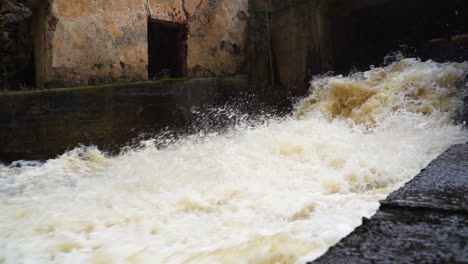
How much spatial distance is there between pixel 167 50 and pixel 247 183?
5358mm

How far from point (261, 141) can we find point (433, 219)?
3.56 meters

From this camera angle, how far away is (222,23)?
22.6 feet

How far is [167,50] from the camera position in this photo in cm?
802

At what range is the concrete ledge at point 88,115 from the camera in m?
4.45

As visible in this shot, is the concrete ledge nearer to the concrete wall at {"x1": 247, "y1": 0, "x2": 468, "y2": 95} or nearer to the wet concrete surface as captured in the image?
the concrete wall at {"x1": 247, "y1": 0, "x2": 468, "y2": 95}

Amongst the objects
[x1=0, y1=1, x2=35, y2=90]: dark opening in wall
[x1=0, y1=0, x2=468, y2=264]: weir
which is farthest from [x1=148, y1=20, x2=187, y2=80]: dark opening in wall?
[x1=0, y1=1, x2=35, y2=90]: dark opening in wall

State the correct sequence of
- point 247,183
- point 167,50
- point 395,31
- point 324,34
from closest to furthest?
point 247,183, point 324,34, point 167,50, point 395,31

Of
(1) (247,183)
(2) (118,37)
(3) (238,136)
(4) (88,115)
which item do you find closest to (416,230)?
(1) (247,183)

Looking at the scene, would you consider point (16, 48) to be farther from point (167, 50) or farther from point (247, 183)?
point (247, 183)

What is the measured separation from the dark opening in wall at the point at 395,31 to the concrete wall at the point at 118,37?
221 cm

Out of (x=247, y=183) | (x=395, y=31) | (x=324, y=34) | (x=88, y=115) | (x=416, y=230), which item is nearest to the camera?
(x=416, y=230)

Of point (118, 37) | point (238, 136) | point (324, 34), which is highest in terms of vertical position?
point (324, 34)

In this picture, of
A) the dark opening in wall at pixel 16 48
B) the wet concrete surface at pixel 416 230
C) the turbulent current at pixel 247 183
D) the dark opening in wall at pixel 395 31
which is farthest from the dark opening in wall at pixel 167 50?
the wet concrete surface at pixel 416 230

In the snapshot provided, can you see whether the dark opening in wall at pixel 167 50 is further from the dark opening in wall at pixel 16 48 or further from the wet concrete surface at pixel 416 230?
the wet concrete surface at pixel 416 230
